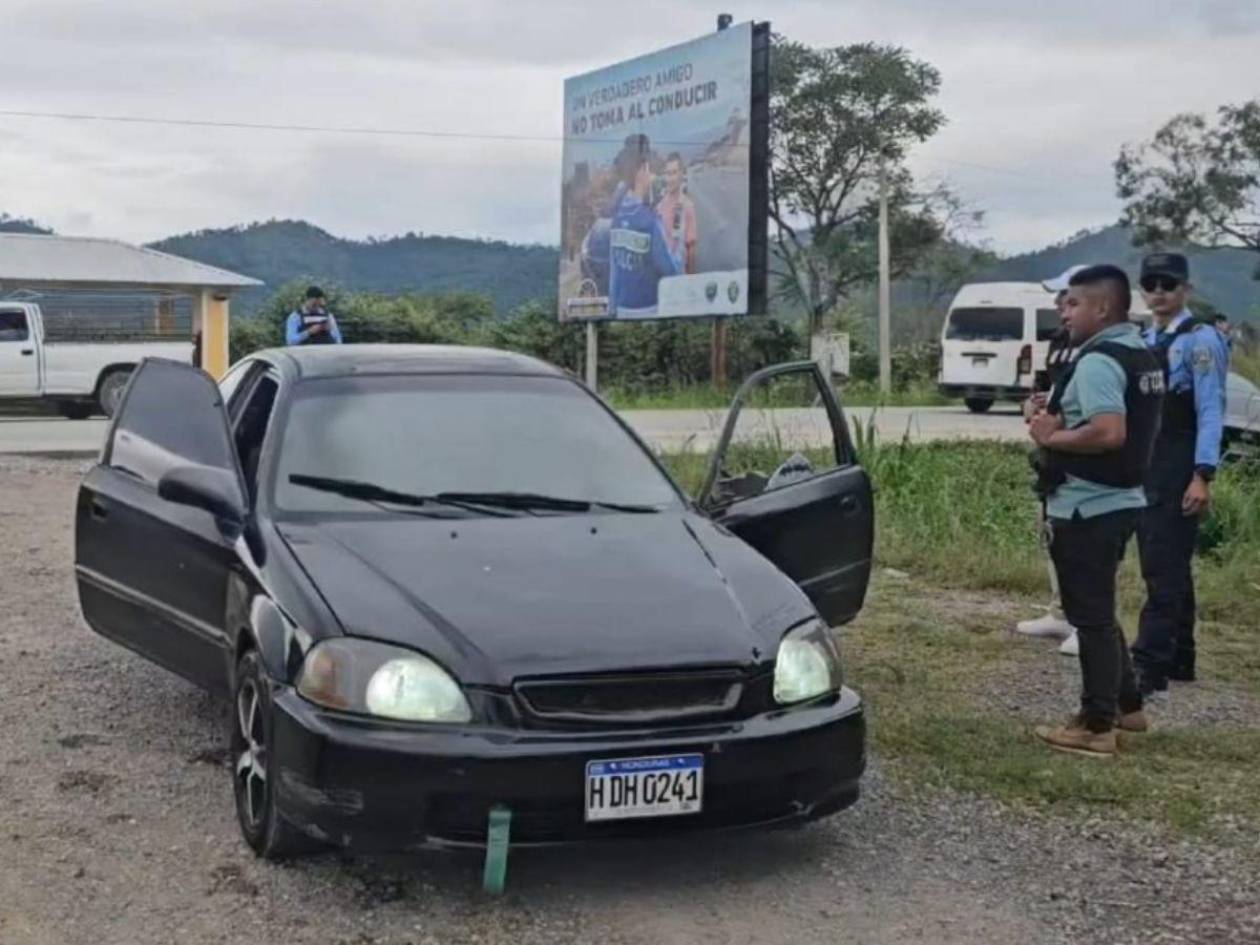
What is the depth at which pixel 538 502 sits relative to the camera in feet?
17.2

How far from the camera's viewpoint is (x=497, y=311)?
44.7 meters

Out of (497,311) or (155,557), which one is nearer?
(155,557)

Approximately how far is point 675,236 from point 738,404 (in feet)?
52.5

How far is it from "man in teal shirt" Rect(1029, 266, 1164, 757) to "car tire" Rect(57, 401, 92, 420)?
2000 cm

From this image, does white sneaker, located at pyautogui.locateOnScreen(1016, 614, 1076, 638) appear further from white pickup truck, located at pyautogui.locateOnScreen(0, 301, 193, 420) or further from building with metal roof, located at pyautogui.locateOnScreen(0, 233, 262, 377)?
building with metal roof, located at pyautogui.locateOnScreen(0, 233, 262, 377)

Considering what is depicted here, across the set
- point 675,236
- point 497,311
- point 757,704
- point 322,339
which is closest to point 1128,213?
point 497,311

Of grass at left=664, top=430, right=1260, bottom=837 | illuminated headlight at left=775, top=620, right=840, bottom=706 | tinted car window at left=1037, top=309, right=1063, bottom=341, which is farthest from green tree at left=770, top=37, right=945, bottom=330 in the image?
illuminated headlight at left=775, top=620, right=840, bottom=706

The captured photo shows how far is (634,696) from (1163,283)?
3454 mm

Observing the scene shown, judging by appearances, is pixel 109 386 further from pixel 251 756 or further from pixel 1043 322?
pixel 251 756

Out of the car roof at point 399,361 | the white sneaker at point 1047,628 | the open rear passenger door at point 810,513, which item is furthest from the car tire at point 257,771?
the white sneaker at point 1047,628

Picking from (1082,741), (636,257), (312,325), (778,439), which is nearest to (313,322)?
(312,325)

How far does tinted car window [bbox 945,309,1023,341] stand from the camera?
91.6 ft

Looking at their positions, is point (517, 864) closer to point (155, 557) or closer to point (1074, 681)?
point (155, 557)

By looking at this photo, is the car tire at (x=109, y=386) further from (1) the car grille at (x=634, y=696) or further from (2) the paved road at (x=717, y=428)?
(1) the car grille at (x=634, y=696)
